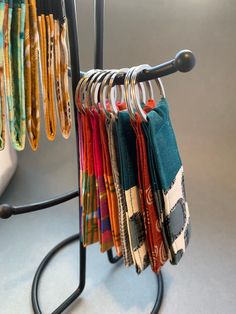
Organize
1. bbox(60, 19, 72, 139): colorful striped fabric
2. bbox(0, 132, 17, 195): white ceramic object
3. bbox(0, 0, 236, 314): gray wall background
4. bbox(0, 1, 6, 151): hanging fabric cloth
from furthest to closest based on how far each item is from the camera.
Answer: bbox(0, 132, 17, 195): white ceramic object → bbox(0, 0, 236, 314): gray wall background → bbox(60, 19, 72, 139): colorful striped fabric → bbox(0, 1, 6, 151): hanging fabric cloth

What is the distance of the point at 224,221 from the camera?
1.29 metres

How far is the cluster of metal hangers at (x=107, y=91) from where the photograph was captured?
0.58 meters

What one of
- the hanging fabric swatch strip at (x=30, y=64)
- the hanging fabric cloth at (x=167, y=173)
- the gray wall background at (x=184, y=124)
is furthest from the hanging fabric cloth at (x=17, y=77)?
the gray wall background at (x=184, y=124)

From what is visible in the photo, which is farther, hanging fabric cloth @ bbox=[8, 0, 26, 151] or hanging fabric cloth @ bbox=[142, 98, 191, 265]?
hanging fabric cloth @ bbox=[142, 98, 191, 265]

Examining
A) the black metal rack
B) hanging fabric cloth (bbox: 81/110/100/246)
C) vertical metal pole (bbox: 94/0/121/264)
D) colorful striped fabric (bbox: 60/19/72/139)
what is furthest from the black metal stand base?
vertical metal pole (bbox: 94/0/121/264)

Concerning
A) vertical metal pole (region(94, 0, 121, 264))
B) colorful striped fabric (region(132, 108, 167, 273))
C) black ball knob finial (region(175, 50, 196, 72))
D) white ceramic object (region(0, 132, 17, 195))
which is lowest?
white ceramic object (region(0, 132, 17, 195))

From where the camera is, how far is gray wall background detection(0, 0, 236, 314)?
1.25m

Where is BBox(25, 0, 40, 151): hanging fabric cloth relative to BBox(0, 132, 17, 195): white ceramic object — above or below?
above

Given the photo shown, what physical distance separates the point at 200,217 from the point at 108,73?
0.90m

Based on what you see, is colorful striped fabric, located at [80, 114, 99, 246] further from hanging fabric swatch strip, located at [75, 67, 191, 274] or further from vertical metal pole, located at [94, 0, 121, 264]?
vertical metal pole, located at [94, 0, 121, 264]

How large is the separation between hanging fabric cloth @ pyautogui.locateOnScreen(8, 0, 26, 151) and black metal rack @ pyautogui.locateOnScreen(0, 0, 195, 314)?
126mm

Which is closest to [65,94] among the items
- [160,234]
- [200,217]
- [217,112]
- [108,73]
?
[108,73]

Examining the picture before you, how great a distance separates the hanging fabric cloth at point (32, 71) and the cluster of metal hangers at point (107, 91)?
0.36 ft

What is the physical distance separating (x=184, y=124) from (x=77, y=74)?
1158mm
